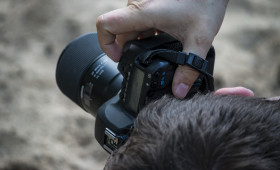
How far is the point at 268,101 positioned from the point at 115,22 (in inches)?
18.2

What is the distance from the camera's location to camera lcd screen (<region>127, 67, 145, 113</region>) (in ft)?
3.13

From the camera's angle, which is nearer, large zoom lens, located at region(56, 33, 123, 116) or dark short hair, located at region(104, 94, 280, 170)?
dark short hair, located at region(104, 94, 280, 170)

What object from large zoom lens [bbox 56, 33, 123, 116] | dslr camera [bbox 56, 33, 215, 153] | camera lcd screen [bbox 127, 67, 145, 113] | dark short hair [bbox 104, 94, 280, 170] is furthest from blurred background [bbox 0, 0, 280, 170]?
dark short hair [bbox 104, 94, 280, 170]

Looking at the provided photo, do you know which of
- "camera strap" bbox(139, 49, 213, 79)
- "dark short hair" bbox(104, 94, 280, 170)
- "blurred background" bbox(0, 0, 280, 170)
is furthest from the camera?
"blurred background" bbox(0, 0, 280, 170)

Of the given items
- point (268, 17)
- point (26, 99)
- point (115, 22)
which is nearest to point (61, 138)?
point (26, 99)

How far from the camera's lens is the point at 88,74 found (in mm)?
1241

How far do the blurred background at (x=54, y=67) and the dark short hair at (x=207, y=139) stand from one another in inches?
49.9

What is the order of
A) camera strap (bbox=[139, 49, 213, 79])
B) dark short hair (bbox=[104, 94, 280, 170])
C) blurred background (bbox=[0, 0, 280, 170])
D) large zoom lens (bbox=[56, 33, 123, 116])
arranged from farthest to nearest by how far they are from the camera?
blurred background (bbox=[0, 0, 280, 170])
large zoom lens (bbox=[56, 33, 123, 116])
camera strap (bbox=[139, 49, 213, 79])
dark short hair (bbox=[104, 94, 280, 170])

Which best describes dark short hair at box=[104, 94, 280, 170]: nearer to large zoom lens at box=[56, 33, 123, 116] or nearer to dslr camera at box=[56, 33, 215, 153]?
dslr camera at box=[56, 33, 215, 153]

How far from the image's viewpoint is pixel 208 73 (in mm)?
1019

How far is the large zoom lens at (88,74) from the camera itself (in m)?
1.20

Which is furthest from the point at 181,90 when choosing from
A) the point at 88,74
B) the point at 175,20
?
the point at 88,74

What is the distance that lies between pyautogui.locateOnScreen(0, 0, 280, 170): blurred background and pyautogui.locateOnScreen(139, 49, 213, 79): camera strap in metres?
1.15

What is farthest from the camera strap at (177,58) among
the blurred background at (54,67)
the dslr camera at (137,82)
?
the blurred background at (54,67)
